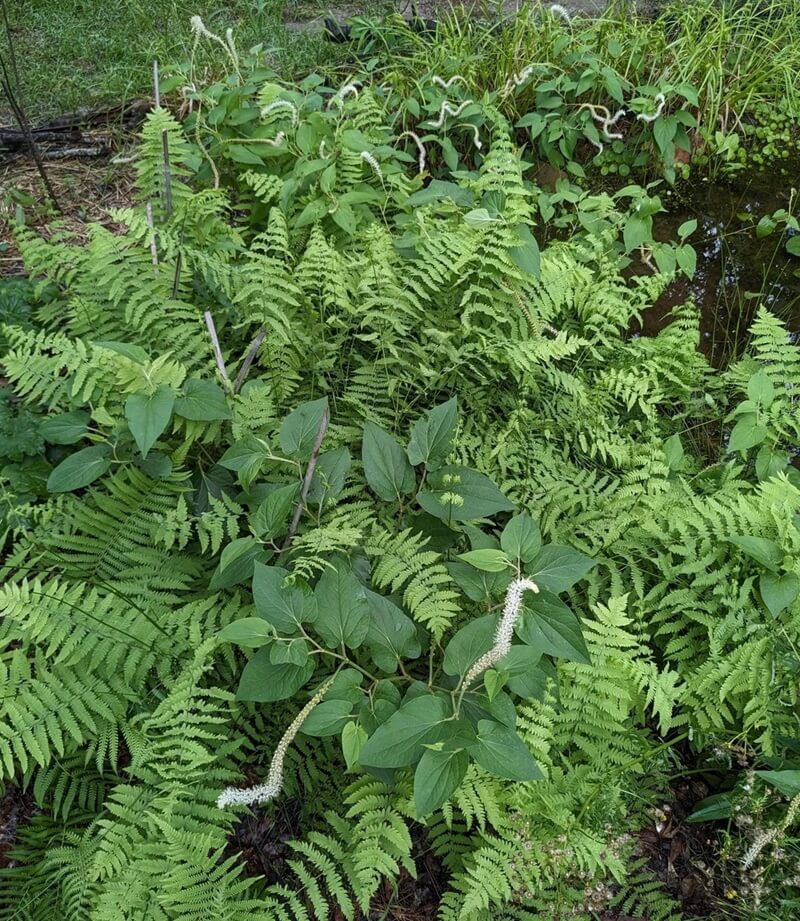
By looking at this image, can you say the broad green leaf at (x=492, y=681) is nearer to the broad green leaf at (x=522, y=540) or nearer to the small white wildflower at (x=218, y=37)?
the broad green leaf at (x=522, y=540)

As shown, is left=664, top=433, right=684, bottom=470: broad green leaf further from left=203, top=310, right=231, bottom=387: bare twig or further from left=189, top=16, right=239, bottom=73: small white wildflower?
left=189, top=16, right=239, bottom=73: small white wildflower

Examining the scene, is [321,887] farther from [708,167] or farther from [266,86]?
[708,167]

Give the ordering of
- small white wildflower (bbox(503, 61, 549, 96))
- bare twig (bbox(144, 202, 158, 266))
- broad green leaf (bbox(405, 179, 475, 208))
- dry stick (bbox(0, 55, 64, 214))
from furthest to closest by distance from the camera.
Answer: small white wildflower (bbox(503, 61, 549, 96)) → dry stick (bbox(0, 55, 64, 214)) → broad green leaf (bbox(405, 179, 475, 208)) → bare twig (bbox(144, 202, 158, 266))

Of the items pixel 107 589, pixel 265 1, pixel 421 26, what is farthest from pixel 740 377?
pixel 265 1

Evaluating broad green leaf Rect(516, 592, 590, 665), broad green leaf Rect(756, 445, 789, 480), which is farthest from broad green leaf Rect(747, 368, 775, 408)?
broad green leaf Rect(516, 592, 590, 665)

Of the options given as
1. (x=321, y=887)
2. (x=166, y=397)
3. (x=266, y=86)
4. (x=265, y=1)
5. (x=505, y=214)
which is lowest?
(x=321, y=887)

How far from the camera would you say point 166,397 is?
2084 millimetres

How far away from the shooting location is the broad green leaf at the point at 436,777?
63.2 inches

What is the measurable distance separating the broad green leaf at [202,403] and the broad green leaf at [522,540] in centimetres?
95

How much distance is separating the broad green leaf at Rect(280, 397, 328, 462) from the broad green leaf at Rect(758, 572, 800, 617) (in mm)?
1543

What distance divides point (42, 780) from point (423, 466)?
1.50m

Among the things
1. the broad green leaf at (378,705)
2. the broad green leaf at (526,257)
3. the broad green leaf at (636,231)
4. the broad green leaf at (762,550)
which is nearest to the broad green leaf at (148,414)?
the broad green leaf at (378,705)

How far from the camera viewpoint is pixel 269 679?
183 centimetres

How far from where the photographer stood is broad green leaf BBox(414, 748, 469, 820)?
1.61 m
